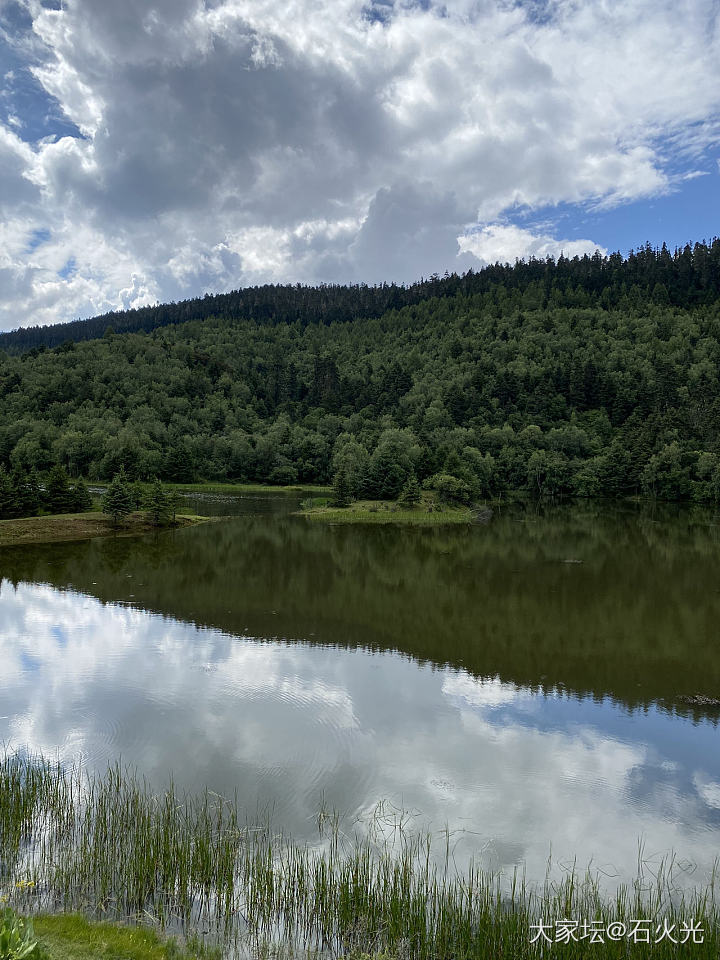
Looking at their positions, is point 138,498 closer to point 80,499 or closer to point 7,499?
point 80,499

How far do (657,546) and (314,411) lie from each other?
127 metres

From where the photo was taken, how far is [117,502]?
189 feet

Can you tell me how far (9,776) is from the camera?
38.8ft

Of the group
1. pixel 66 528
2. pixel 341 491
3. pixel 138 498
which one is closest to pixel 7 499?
pixel 66 528

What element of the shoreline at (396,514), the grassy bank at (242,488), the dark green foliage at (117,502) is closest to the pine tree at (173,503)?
the dark green foliage at (117,502)

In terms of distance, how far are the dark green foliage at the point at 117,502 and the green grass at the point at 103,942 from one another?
53020 millimetres

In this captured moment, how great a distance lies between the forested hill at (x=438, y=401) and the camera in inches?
4350

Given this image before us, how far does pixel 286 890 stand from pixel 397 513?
214ft

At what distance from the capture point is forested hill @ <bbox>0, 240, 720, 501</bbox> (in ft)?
363

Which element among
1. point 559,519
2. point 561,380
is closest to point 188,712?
point 559,519

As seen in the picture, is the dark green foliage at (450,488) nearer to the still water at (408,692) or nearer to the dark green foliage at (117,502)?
the still water at (408,692)

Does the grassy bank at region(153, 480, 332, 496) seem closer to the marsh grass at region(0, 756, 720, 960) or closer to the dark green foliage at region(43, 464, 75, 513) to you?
the dark green foliage at region(43, 464, 75, 513)

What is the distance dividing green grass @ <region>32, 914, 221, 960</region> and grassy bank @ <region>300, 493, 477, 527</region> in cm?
6037

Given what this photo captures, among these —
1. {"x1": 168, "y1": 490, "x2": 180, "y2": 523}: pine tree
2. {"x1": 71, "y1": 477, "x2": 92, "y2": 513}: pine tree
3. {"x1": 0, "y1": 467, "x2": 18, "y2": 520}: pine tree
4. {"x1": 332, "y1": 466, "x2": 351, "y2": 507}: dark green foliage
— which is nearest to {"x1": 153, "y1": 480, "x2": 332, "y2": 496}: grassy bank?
{"x1": 332, "y1": 466, "x2": 351, "y2": 507}: dark green foliage
